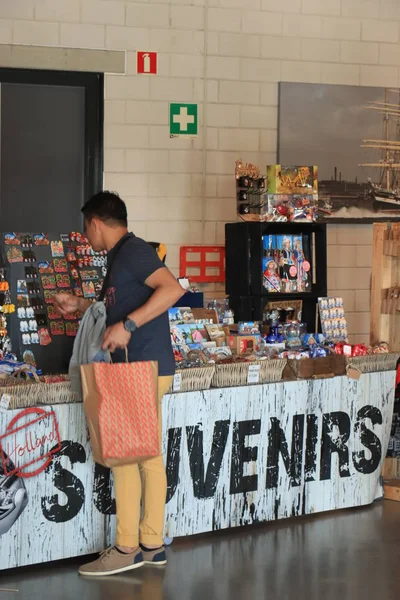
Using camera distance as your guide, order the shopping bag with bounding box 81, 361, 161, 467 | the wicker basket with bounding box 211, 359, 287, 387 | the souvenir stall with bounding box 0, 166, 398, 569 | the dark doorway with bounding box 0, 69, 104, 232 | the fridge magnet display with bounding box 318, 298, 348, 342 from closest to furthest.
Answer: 1. the shopping bag with bounding box 81, 361, 161, 467
2. the souvenir stall with bounding box 0, 166, 398, 569
3. the wicker basket with bounding box 211, 359, 287, 387
4. the fridge magnet display with bounding box 318, 298, 348, 342
5. the dark doorway with bounding box 0, 69, 104, 232

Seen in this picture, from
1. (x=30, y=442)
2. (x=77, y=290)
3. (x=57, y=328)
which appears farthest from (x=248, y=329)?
(x=30, y=442)

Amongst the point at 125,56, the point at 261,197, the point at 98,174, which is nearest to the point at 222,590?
the point at 261,197

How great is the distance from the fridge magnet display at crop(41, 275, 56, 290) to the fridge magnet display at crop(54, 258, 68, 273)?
60 millimetres

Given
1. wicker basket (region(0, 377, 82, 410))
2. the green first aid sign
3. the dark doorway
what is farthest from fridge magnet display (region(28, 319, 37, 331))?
the green first aid sign

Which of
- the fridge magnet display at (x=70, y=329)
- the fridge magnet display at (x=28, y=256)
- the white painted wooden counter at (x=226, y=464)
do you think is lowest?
the white painted wooden counter at (x=226, y=464)

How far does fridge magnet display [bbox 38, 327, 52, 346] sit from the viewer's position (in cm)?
504

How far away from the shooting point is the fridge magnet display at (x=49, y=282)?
511cm

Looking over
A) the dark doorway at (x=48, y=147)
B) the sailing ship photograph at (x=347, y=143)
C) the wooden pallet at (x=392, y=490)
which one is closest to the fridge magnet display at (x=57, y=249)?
the dark doorway at (x=48, y=147)

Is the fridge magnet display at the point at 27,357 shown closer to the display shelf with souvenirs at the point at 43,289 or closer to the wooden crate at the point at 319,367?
the display shelf with souvenirs at the point at 43,289

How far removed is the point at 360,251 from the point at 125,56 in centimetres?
249

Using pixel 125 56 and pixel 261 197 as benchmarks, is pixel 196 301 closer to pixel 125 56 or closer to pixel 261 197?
pixel 261 197

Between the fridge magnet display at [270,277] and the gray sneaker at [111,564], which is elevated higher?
the fridge magnet display at [270,277]

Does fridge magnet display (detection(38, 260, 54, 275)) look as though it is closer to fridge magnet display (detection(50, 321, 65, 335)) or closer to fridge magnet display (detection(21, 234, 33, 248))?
fridge magnet display (detection(21, 234, 33, 248))

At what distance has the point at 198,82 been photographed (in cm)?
755
